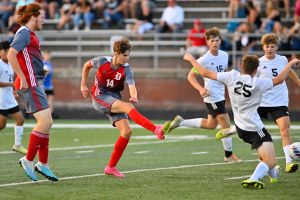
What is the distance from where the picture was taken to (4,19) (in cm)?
3000

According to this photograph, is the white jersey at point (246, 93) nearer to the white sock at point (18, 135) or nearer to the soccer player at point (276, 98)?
the soccer player at point (276, 98)

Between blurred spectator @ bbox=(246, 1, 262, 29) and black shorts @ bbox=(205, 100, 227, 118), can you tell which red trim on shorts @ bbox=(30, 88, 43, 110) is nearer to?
black shorts @ bbox=(205, 100, 227, 118)

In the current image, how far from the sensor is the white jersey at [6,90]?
1681 cm

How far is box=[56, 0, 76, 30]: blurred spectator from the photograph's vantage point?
96.4 ft

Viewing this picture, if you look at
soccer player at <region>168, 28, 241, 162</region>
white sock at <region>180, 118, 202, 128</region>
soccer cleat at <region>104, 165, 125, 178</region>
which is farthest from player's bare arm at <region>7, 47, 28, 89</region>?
white sock at <region>180, 118, 202, 128</region>

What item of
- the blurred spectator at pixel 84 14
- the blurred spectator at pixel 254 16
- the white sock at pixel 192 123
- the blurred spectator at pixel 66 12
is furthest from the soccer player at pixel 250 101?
the blurred spectator at pixel 66 12

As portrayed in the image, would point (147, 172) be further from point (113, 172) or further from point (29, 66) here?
point (29, 66)

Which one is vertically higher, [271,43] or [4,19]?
[271,43]

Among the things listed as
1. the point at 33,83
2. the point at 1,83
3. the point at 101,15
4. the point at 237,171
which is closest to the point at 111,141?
the point at 1,83

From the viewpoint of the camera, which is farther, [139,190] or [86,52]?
[86,52]

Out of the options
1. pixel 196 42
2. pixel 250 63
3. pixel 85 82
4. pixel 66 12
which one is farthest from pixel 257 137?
pixel 66 12

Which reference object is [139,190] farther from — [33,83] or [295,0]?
[295,0]

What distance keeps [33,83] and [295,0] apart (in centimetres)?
1767

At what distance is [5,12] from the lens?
30.1 meters
